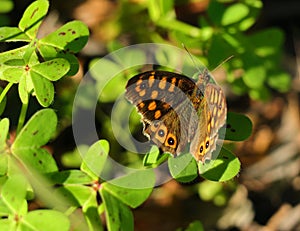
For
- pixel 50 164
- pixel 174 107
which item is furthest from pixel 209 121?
pixel 50 164

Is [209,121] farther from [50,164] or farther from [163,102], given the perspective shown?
[50,164]

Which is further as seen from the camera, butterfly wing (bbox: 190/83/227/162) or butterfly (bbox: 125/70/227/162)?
butterfly (bbox: 125/70/227/162)

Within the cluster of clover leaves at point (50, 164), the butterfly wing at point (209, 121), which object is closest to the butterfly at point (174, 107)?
the butterfly wing at point (209, 121)

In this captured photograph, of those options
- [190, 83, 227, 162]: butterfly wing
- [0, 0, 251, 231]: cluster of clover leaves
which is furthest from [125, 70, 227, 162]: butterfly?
[0, 0, 251, 231]: cluster of clover leaves

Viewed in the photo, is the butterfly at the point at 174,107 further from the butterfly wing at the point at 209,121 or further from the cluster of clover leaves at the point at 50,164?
the cluster of clover leaves at the point at 50,164

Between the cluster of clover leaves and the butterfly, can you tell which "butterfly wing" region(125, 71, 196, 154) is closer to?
the butterfly

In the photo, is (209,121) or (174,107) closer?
(209,121)

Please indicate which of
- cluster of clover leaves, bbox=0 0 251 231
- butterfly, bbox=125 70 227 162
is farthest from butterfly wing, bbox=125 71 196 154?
cluster of clover leaves, bbox=0 0 251 231

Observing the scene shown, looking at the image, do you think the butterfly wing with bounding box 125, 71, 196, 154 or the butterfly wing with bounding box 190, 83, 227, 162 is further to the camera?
the butterfly wing with bounding box 125, 71, 196, 154

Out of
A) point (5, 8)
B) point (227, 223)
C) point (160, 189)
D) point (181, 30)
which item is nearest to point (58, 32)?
point (5, 8)

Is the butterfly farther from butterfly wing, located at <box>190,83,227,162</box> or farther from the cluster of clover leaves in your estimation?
the cluster of clover leaves
